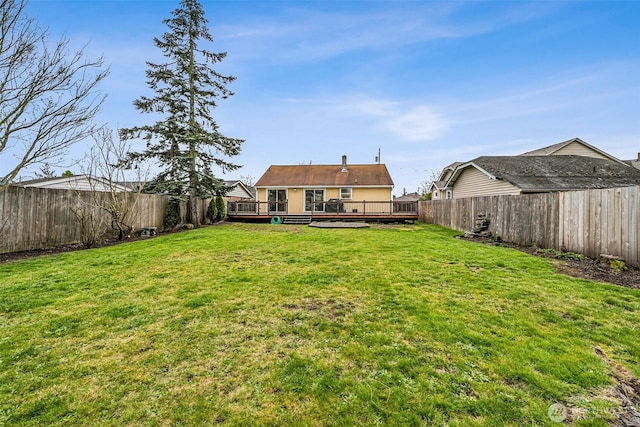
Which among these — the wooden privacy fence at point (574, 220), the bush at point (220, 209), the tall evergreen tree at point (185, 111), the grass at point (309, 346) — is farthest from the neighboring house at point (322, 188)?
the grass at point (309, 346)

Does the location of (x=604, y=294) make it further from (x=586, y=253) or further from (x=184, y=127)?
(x=184, y=127)

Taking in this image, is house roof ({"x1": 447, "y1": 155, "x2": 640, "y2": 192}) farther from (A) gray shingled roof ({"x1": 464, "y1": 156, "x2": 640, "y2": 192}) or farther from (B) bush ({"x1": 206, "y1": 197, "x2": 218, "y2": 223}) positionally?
(B) bush ({"x1": 206, "y1": 197, "x2": 218, "y2": 223})

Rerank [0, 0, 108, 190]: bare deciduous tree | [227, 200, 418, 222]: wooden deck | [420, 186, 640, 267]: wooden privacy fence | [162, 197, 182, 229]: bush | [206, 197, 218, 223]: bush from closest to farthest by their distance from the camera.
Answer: [420, 186, 640, 267]: wooden privacy fence, [0, 0, 108, 190]: bare deciduous tree, [162, 197, 182, 229]: bush, [206, 197, 218, 223]: bush, [227, 200, 418, 222]: wooden deck

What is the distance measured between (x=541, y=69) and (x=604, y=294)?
14.6 metres

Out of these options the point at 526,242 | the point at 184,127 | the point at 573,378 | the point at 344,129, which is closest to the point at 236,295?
the point at 573,378

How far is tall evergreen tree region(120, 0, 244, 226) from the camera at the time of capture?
1390 cm

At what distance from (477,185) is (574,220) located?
912 cm

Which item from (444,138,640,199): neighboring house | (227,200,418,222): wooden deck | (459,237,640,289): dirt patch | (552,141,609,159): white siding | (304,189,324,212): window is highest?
(552,141,609,159): white siding

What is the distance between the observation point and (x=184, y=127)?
47.1 ft

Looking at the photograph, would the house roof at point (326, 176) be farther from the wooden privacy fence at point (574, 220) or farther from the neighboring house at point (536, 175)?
the wooden privacy fence at point (574, 220)

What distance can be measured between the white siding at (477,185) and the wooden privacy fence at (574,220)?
115 inches

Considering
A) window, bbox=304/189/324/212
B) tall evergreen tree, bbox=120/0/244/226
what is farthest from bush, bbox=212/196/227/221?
Answer: window, bbox=304/189/324/212

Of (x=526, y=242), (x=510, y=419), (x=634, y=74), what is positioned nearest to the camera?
(x=510, y=419)

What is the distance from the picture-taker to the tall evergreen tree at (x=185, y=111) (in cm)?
1390
